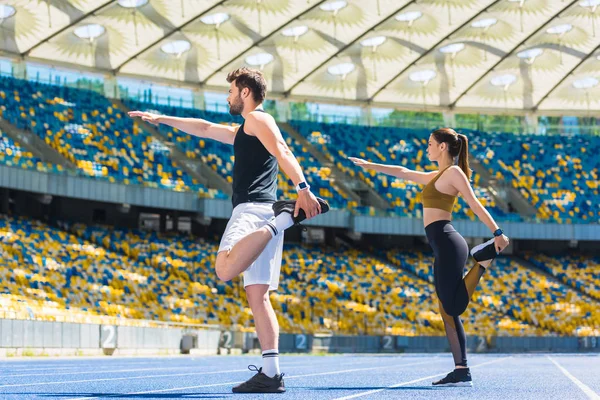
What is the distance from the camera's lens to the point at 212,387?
7.50m

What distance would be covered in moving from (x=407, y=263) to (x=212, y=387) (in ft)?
133

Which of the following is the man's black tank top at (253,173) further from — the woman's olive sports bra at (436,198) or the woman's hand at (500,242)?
the woman's hand at (500,242)

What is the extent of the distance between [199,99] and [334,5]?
12159mm

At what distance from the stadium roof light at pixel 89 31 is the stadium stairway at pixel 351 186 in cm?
1327

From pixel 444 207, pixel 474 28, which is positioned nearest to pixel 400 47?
pixel 474 28

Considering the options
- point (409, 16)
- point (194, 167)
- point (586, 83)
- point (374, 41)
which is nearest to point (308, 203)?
point (409, 16)

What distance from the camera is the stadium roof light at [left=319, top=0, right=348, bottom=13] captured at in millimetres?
Answer: 37969

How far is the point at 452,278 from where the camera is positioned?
8.02 m

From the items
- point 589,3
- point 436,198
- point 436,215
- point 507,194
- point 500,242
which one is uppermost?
point 589,3

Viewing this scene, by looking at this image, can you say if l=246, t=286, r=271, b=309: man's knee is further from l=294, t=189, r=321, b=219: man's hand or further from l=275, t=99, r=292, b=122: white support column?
l=275, t=99, r=292, b=122: white support column

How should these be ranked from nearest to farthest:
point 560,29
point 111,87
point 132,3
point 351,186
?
point 132,3
point 560,29
point 111,87
point 351,186

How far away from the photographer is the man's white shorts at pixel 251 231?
650cm

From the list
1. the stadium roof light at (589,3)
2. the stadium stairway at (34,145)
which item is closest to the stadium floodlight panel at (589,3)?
the stadium roof light at (589,3)

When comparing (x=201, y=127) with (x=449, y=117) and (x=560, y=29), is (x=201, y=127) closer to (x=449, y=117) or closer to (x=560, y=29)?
(x=560, y=29)
